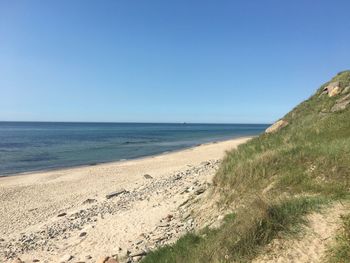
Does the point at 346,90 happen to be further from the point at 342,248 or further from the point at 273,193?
the point at 342,248

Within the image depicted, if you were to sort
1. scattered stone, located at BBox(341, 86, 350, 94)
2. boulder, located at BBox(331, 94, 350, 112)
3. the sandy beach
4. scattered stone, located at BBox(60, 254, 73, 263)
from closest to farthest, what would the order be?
scattered stone, located at BBox(60, 254, 73, 263)
the sandy beach
boulder, located at BBox(331, 94, 350, 112)
scattered stone, located at BBox(341, 86, 350, 94)

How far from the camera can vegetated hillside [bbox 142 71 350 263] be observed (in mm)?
5902

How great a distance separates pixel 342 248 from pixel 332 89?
569 inches

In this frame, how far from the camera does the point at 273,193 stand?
8.21 metres

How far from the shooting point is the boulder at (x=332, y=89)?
17.4 metres

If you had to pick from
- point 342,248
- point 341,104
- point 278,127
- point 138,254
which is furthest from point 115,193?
point 342,248

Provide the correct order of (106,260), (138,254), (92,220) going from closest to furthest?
1. (138,254)
2. (106,260)
3. (92,220)

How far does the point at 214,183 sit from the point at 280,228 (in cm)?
481

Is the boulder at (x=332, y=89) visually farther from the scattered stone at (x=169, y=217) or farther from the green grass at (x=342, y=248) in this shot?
the green grass at (x=342, y=248)

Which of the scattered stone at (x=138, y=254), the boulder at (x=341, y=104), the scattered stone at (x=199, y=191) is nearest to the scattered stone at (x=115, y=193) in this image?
the scattered stone at (x=199, y=191)

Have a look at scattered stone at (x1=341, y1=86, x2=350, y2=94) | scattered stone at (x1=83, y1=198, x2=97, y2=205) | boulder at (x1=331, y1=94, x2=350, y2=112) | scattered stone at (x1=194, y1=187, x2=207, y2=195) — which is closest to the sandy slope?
scattered stone at (x1=194, y1=187, x2=207, y2=195)

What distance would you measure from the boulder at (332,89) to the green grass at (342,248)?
13.2 meters

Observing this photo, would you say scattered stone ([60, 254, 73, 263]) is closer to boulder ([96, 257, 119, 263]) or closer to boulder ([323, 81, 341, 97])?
boulder ([96, 257, 119, 263])

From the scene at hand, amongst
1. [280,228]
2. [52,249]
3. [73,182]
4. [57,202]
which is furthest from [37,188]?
[280,228]
